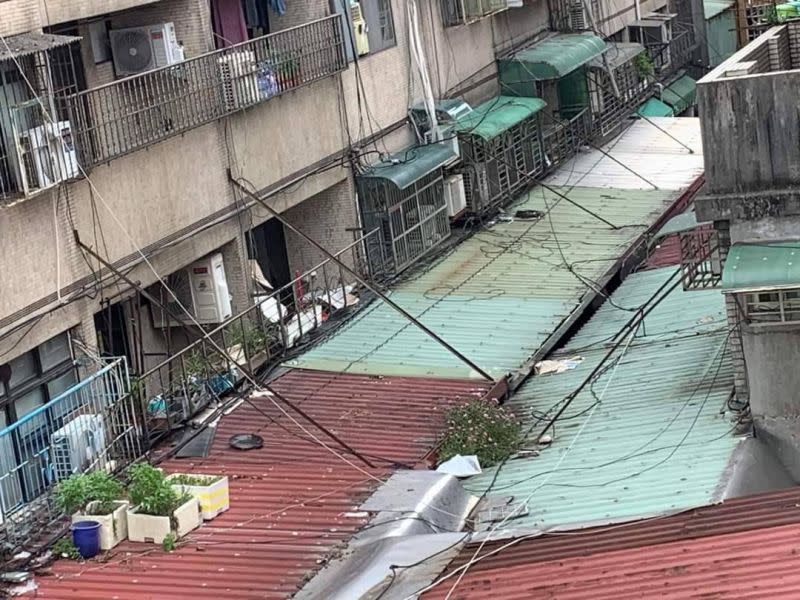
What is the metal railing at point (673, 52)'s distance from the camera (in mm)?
40875

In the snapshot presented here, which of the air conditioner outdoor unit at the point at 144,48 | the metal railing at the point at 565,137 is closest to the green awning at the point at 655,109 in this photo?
the metal railing at the point at 565,137

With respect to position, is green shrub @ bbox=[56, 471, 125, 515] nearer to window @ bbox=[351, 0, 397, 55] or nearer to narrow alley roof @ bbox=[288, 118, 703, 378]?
narrow alley roof @ bbox=[288, 118, 703, 378]

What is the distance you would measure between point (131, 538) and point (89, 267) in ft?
13.3

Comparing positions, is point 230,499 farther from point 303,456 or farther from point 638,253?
point 638,253

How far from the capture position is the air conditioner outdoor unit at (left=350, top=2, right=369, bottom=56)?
2420 centimetres

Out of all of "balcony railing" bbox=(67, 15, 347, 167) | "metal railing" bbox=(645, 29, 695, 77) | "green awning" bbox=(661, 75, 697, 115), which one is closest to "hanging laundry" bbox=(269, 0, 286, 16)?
"balcony railing" bbox=(67, 15, 347, 167)

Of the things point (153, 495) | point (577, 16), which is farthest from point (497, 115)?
point (153, 495)

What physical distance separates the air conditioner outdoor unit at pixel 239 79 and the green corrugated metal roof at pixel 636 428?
18.7 ft

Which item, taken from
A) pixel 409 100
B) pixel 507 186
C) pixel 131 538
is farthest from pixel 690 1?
pixel 131 538

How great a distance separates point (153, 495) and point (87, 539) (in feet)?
2.58

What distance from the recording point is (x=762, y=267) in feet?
50.4

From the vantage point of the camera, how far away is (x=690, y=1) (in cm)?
4409

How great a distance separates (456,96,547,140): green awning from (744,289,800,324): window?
37.2 feet

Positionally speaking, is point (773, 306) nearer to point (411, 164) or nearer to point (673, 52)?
point (411, 164)
